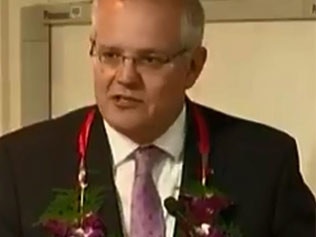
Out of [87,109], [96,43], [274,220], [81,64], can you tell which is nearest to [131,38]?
[96,43]

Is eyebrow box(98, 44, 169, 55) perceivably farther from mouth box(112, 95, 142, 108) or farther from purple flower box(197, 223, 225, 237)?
purple flower box(197, 223, 225, 237)

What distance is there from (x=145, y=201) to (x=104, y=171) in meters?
0.09

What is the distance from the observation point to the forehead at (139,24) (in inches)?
51.9

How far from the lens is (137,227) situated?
1410 mm

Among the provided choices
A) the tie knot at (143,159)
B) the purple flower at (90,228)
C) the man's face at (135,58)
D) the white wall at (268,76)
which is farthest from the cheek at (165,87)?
the white wall at (268,76)

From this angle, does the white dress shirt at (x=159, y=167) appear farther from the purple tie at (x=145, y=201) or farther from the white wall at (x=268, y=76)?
the white wall at (x=268, y=76)

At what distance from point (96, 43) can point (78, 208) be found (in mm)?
272

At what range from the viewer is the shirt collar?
144 centimetres

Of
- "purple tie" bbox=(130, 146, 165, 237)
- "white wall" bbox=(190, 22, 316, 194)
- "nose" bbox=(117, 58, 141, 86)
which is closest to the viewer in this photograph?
"nose" bbox=(117, 58, 141, 86)

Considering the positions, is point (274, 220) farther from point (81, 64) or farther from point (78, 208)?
point (81, 64)

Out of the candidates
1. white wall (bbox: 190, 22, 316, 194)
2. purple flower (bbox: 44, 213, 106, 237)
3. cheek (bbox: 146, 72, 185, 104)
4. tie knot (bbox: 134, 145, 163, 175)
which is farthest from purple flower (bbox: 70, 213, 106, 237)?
white wall (bbox: 190, 22, 316, 194)

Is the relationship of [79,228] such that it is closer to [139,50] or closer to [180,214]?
[180,214]

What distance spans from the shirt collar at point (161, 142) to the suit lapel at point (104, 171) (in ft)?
0.04

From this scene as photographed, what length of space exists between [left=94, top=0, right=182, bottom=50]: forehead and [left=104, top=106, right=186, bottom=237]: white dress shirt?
184 mm
